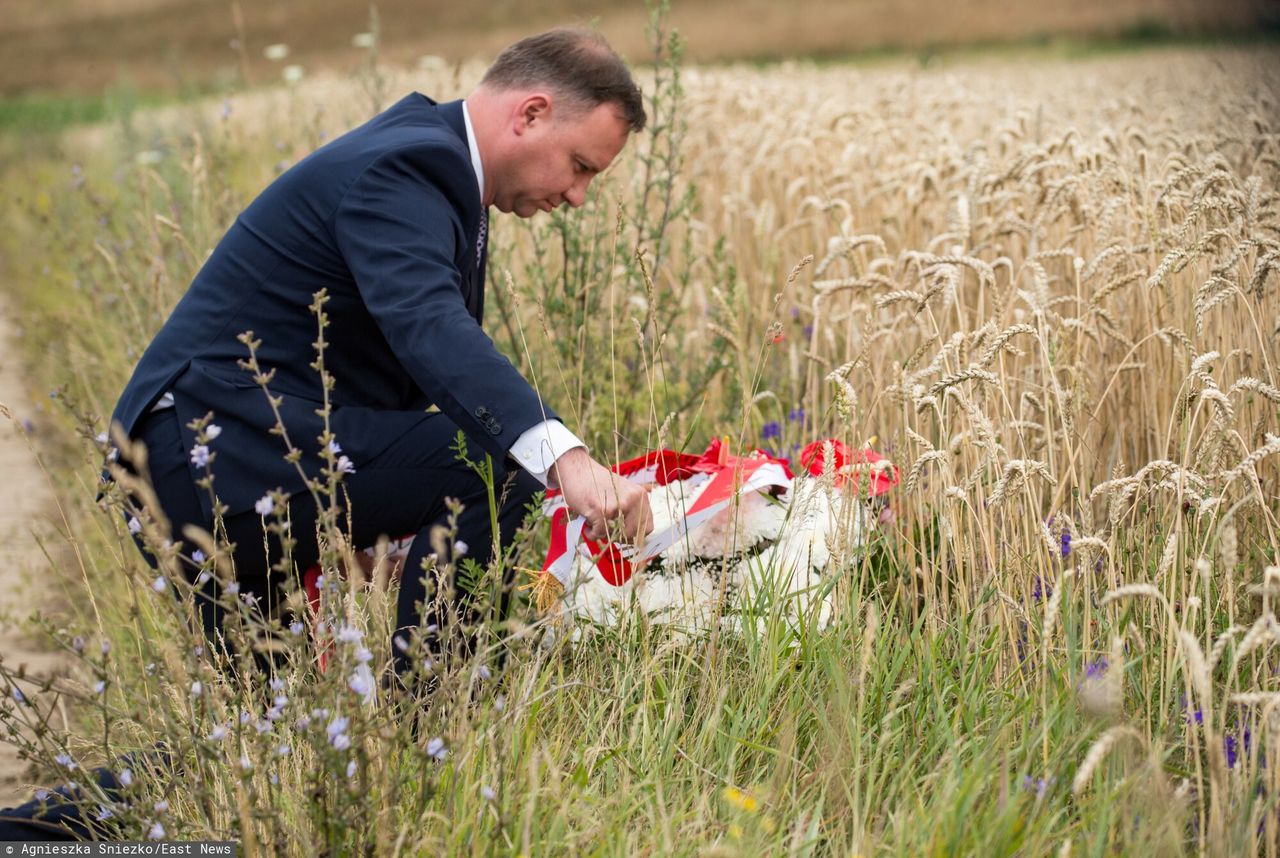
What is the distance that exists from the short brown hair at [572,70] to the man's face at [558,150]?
0.10 ft

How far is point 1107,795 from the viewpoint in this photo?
1810 millimetres

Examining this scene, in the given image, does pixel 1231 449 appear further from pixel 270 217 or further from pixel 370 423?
pixel 270 217

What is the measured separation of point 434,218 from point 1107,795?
64.0 inches

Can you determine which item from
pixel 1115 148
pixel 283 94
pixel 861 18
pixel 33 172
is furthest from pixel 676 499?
pixel 861 18

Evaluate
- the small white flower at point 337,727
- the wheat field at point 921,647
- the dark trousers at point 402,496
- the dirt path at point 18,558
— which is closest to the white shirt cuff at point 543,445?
the wheat field at point 921,647

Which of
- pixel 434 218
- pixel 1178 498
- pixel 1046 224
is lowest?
pixel 1178 498

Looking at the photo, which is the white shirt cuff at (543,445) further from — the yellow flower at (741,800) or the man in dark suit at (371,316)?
the yellow flower at (741,800)

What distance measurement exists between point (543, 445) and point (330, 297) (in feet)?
1.98

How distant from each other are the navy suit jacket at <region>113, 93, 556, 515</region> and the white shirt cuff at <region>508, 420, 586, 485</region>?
5cm

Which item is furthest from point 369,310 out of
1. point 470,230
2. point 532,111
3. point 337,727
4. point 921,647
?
point 921,647

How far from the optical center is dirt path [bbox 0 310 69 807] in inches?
113

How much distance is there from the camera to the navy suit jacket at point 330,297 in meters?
2.26

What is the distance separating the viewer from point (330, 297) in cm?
238

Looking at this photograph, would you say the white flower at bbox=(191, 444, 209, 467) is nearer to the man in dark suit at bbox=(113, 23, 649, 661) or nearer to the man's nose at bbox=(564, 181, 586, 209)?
the man in dark suit at bbox=(113, 23, 649, 661)
